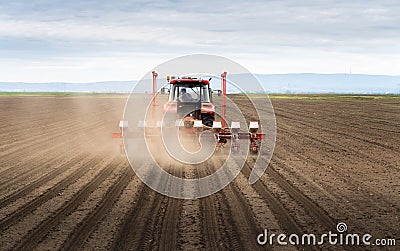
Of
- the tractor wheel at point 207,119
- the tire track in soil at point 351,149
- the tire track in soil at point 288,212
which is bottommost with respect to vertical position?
the tire track in soil at point 351,149

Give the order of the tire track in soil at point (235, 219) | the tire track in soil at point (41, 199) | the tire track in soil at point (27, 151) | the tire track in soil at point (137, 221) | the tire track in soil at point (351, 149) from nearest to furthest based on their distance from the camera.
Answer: the tire track in soil at point (137, 221) < the tire track in soil at point (235, 219) < the tire track in soil at point (41, 199) < the tire track in soil at point (27, 151) < the tire track in soil at point (351, 149)

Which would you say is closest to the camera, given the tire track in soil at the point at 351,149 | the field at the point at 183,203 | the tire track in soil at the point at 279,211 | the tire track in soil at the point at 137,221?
the tire track in soil at the point at 137,221

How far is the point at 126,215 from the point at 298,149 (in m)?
9.42

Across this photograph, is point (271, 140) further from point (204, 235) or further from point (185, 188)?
point (204, 235)

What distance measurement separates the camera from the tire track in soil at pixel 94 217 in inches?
271

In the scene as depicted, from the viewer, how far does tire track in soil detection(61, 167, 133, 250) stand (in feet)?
22.6

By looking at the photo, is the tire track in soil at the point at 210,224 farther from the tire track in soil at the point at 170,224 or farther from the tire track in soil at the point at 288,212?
the tire track in soil at the point at 288,212

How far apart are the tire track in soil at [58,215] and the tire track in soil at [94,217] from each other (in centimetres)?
37

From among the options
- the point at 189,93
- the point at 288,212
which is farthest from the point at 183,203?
the point at 189,93

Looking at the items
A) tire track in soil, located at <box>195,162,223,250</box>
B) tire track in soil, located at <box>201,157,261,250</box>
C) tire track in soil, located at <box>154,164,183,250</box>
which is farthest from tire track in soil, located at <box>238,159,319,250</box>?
tire track in soil, located at <box>154,164,183,250</box>

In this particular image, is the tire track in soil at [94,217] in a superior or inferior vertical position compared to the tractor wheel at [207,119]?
inferior

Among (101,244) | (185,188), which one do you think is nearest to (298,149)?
(185,188)

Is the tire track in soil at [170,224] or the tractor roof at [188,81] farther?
the tractor roof at [188,81]

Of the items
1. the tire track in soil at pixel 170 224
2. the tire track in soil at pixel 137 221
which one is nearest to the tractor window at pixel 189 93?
the tire track in soil at pixel 137 221
